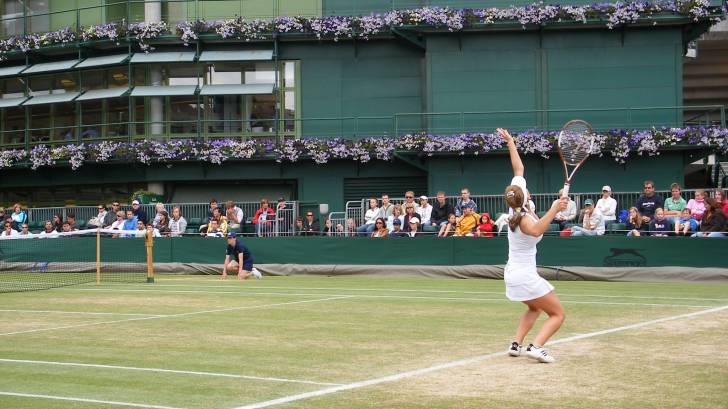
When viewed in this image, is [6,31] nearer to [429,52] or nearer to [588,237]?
[429,52]

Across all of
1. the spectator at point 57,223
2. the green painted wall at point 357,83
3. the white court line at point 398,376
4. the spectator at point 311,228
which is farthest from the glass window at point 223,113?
the white court line at point 398,376

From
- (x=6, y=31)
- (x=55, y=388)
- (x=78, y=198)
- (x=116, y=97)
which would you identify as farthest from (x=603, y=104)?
(x=55, y=388)

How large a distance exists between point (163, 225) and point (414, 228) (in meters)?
8.73

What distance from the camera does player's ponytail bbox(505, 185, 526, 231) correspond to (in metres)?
10.2

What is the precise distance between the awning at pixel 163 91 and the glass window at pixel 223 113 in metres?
1.36

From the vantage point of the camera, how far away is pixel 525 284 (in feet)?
33.9

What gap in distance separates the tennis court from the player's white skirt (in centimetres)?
72

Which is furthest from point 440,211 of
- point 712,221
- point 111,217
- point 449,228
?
point 111,217

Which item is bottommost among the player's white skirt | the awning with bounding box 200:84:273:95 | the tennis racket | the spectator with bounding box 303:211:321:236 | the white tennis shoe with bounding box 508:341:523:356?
the white tennis shoe with bounding box 508:341:523:356

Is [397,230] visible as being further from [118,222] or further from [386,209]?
[118,222]

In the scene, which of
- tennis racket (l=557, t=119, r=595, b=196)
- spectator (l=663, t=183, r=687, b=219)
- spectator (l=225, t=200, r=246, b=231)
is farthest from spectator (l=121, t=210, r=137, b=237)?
tennis racket (l=557, t=119, r=595, b=196)

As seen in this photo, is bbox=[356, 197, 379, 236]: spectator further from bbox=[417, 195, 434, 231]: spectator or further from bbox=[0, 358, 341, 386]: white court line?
bbox=[0, 358, 341, 386]: white court line

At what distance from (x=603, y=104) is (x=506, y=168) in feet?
13.1

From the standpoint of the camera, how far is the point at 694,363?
405 inches
